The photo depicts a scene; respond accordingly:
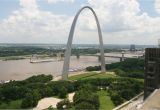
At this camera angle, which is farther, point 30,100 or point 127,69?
point 127,69

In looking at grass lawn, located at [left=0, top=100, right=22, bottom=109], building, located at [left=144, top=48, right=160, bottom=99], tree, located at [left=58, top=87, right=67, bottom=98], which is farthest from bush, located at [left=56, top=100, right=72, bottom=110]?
building, located at [left=144, top=48, right=160, bottom=99]

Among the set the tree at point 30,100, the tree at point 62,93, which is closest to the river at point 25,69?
the tree at point 62,93

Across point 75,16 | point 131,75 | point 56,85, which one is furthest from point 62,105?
point 131,75

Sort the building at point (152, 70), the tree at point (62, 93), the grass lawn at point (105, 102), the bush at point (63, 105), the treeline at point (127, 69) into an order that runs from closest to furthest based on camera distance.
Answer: the bush at point (63, 105)
the building at point (152, 70)
the grass lawn at point (105, 102)
the tree at point (62, 93)
the treeline at point (127, 69)

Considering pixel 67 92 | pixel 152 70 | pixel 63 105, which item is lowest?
pixel 67 92

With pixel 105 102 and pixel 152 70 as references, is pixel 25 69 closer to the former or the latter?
pixel 105 102

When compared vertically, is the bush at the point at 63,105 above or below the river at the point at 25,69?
above

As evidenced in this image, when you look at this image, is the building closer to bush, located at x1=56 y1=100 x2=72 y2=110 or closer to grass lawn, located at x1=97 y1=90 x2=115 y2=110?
grass lawn, located at x1=97 y1=90 x2=115 y2=110

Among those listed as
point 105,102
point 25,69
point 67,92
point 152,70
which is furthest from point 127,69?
point 152,70

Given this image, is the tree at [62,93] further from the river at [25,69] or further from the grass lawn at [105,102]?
the river at [25,69]
